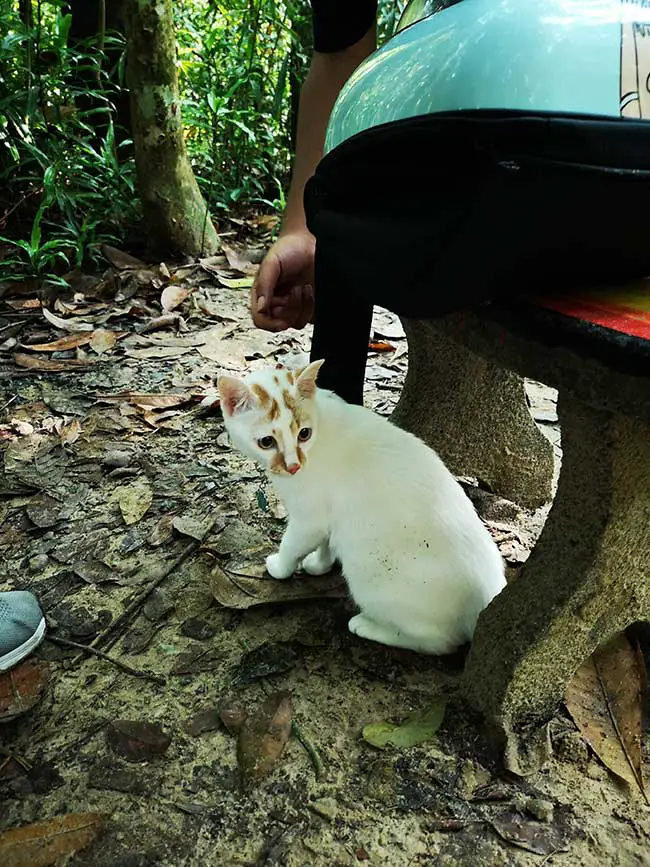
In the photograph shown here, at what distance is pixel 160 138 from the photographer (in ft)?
11.7

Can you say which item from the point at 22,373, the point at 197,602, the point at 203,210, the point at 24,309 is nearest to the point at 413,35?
the point at 197,602

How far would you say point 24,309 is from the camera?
10.5 feet

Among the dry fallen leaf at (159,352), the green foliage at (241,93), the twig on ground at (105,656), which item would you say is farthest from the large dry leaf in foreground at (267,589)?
the green foliage at (241,93)

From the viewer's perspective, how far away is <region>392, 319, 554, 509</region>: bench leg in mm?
2033

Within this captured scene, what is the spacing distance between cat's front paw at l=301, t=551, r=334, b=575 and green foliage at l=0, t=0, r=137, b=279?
236 cm

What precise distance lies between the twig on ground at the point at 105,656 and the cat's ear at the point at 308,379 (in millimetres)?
681

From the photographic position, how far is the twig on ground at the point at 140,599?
1.56 metres

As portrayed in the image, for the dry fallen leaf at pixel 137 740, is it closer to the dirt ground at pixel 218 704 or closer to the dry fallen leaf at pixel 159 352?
the dirt ground at pixel 218 704

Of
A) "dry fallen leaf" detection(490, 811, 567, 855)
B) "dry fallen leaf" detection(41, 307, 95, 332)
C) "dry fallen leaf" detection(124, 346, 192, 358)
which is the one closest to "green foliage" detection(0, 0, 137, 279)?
"dry fallen leaf" detection(41, 307, 95, 332)

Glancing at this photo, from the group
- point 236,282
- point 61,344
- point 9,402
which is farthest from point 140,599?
point 236,282

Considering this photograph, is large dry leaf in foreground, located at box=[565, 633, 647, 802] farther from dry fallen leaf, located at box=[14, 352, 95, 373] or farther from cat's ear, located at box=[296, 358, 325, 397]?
dry fallen leaf, located at box=[14, 352, 95, 373]

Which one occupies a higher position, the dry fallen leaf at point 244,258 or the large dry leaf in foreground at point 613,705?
the large dry leaf in foreground at point 613,705

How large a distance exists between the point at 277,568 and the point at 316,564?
4.1 inches

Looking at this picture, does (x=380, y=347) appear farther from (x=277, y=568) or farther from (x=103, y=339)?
(x=277, y=568)
